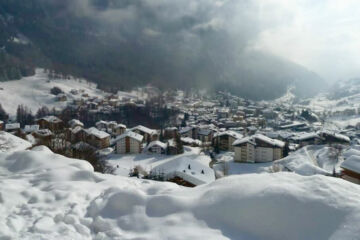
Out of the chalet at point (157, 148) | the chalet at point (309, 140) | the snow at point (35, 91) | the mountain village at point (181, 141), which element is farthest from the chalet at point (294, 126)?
the snow at point (35, 91)

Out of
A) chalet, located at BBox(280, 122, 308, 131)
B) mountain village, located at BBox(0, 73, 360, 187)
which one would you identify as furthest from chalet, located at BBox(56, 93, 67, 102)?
chalet, located at BBox(280, 122, 308, 131)

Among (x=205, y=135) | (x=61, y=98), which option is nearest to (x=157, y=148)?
(x=205, y=135)

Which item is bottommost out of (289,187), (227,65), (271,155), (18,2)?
(271,155)

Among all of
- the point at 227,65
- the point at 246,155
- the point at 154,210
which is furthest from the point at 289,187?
the point at 227,65

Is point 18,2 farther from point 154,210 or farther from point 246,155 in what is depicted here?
point 154,210

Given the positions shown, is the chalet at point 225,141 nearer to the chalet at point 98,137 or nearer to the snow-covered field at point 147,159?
the snow-covered field at point 147,159

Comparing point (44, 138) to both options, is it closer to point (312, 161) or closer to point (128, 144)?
point (128, 144)
